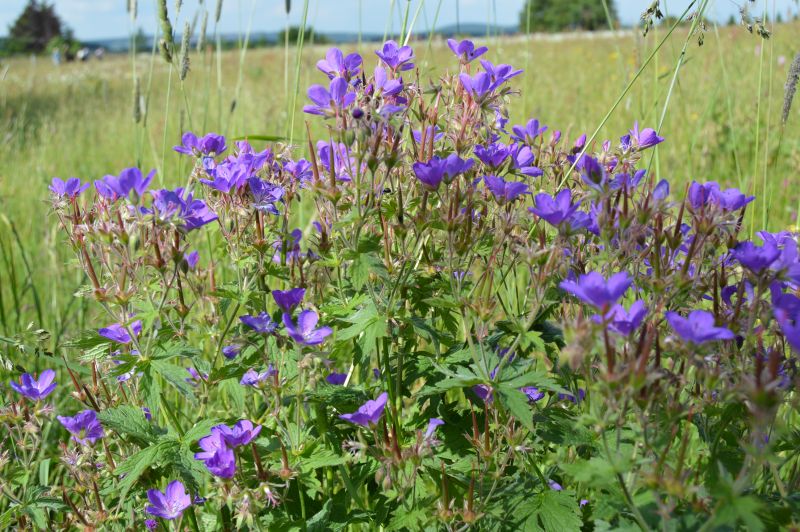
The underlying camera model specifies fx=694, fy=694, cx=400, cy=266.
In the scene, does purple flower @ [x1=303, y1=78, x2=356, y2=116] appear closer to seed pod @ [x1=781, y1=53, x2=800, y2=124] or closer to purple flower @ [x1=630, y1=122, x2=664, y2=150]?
purple flower @ [x1=630, y1=122, x2=664, y2=150]

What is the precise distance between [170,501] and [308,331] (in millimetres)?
587

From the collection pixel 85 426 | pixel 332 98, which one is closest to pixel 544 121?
pixel 332 98

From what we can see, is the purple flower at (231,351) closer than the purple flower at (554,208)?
No

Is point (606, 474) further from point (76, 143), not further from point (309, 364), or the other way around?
point (76, 143)

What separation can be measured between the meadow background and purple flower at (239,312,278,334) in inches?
25.3

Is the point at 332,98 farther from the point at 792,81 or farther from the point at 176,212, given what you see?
the point at 792,81

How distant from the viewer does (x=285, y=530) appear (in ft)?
5.25

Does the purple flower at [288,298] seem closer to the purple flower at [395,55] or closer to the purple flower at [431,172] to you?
the purple flower at [431,172]

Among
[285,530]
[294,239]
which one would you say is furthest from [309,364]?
[285,530]

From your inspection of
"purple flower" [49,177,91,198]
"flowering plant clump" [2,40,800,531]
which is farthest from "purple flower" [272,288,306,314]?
"purple flower" [49,177,91,198]

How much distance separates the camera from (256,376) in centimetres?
160

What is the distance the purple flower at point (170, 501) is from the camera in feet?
5.39

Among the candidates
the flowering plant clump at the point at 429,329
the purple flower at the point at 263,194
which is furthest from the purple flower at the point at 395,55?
the purple flower at the point at 263,194

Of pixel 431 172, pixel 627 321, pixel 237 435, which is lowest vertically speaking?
pixel 237 435
